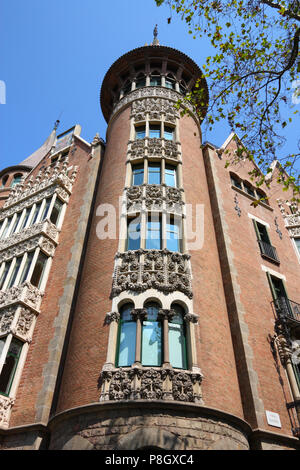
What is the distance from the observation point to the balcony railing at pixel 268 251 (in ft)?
67.2

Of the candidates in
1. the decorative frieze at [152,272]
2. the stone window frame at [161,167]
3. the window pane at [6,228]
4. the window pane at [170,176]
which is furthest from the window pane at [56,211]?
the decorative frieze at [152,272]

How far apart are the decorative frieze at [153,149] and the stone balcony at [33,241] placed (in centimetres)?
589

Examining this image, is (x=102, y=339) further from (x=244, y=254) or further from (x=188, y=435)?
(x=244, y=254)

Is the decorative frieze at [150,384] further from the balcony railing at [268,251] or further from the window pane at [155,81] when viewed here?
the window pane at [155,81]

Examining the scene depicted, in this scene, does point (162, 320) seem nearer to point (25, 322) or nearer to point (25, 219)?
point (25, 322)

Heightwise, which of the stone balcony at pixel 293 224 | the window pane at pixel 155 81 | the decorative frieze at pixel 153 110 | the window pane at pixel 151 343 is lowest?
the window pane at pixel 151 343

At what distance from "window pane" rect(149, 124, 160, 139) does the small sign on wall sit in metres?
15.3

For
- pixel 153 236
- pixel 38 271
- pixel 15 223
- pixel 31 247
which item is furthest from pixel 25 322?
pixel 15 223

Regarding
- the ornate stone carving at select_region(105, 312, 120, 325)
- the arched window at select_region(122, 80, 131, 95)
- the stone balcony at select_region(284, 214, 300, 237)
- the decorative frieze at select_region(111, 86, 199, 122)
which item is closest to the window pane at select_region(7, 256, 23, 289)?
the ornate stone carving at select_region(105, 312, 120, 325)

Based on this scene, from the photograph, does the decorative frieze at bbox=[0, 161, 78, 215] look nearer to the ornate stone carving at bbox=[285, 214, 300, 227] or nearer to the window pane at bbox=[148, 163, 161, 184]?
the window pane at bbox=[148, 163, 161, 184]

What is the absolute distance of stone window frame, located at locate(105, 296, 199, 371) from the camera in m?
12.8

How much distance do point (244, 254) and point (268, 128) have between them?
723 centimetres

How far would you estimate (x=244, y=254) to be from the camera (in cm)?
1914
